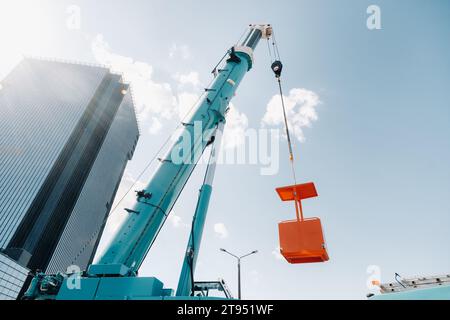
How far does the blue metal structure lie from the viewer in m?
5.22

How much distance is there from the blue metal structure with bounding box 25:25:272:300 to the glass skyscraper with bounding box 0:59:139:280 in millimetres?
76676

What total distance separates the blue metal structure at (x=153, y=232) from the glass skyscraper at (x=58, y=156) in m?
76.7

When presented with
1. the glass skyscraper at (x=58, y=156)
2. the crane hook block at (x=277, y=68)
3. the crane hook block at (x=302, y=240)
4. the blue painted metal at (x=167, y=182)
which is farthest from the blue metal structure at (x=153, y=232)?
the glass skyscraper at (x=58, y=156)

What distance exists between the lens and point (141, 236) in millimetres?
6395

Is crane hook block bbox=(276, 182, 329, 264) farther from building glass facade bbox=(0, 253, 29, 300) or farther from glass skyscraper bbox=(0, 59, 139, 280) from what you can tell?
glass skyscraper bbox=(0, 59, 139, 280)

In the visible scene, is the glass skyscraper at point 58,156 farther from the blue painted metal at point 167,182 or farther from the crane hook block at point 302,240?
the crane hook block at point 302,240

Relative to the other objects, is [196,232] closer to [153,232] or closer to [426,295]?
[153,232]

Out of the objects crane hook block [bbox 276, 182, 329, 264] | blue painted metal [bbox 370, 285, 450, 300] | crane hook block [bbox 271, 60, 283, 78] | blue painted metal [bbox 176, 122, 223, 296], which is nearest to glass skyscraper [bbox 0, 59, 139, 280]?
blue painted metal [bbox 176, 122, 223, 296]

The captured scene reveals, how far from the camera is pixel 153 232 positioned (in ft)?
22.2

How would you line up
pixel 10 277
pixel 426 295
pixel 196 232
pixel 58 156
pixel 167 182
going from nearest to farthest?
pixel 426 295 → pixel 196 232 → pixel 167 182 → pixel 10 277 → pixel 58 156

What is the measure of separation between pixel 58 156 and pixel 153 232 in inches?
3372

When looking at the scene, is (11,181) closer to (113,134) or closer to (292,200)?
(113,134)

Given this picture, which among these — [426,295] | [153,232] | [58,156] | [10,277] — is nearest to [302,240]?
[426,295]
